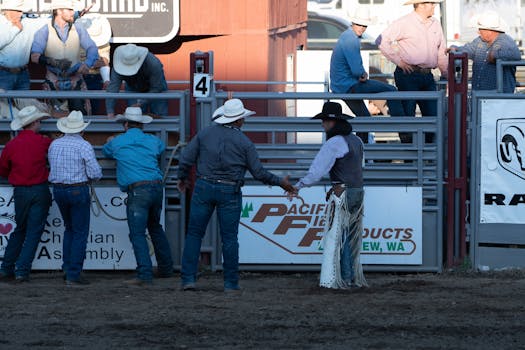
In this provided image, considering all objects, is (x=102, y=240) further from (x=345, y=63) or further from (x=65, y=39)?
(x=345, y=63)

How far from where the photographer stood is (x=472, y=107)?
12.0 meters

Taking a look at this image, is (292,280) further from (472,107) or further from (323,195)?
(472,107)

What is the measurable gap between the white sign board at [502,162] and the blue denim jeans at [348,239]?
1.63 meters

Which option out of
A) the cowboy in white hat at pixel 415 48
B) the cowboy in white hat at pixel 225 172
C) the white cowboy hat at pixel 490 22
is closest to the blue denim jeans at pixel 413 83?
the cowboy in white hat at pixel 415 48

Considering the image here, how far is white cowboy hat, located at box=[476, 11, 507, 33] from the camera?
13.3m

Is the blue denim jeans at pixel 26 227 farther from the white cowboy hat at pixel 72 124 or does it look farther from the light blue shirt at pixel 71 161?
the white cowboy hat at pixel 72 124

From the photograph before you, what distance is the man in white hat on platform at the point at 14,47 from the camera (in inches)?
522

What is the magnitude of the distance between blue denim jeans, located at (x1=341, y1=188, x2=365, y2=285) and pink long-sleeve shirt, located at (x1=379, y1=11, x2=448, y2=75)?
2.93 meters

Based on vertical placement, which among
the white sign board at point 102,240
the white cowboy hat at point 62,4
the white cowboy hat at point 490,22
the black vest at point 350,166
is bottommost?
the white sign board at point 102,240

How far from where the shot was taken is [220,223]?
1077 cm

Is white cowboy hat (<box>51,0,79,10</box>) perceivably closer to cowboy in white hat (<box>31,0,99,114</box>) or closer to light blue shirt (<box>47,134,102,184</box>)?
cowboy in white hat (<box>31,0,99,114</box>)

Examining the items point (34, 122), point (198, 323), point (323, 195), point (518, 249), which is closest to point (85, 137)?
point (34, 122)

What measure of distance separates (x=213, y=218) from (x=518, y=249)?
317 cm

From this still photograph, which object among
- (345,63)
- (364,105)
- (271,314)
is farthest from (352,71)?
(271,314)
